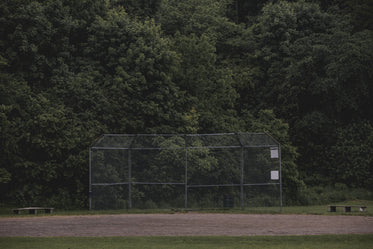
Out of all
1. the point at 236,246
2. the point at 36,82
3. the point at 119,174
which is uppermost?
the point at 36,82

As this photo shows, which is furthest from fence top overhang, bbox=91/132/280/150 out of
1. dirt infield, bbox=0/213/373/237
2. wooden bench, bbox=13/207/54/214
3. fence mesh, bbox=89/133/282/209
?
dirt infield, bbox=0/213/373/237

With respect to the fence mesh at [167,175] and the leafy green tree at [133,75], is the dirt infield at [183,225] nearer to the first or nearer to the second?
the fence mesh at [167,175]

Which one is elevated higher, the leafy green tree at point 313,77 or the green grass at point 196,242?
the leafy green tree at point 313,77

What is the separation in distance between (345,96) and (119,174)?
20040 millimetres

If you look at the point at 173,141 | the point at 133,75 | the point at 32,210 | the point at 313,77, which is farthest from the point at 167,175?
the point at 313,77

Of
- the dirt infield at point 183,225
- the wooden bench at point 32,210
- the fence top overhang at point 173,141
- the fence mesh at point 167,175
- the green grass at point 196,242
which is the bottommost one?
the green grass at point 196,242

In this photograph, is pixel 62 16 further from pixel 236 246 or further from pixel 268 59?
pixel 236 246

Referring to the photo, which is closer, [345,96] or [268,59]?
[345,96]

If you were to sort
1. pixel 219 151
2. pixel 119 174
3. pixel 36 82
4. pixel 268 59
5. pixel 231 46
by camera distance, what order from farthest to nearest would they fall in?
1. pixel 231 46
2. pixel 268 59
3. pixel 36 82
4. pixel 219 151
5. pixel 119 174

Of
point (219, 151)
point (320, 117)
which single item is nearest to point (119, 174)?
point (219, 151)

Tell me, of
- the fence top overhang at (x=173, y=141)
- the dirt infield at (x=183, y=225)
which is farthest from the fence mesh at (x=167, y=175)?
the dirt infield at (x=183, y=225)

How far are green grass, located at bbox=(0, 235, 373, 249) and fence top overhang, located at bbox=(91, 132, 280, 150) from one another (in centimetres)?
926

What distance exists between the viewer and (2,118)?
2722cm

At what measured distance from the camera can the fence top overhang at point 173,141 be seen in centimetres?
2492
